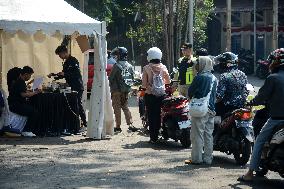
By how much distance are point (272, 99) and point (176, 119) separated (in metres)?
3.81

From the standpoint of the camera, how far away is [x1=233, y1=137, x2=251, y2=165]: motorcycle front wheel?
995 cm

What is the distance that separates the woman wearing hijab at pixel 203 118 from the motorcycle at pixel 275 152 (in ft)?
4.97

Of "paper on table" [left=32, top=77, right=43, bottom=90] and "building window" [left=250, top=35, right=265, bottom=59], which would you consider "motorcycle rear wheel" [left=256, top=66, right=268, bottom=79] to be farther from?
"paper on table" [left=32, top=77, right=43, bottom=90]

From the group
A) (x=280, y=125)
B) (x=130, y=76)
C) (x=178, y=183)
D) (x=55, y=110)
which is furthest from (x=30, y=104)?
(x=280, y=125)

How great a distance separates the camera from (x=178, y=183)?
344 inches

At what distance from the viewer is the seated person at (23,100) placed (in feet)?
44.6

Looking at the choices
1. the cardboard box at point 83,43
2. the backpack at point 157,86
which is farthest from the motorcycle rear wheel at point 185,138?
the cardboard box at point 83,43

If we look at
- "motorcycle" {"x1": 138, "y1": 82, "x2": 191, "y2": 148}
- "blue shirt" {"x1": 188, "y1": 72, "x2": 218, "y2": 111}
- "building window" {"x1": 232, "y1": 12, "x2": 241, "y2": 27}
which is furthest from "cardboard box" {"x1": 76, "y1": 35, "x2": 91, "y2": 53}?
"building window" {"x1": 232, "y1": 12, "x2": 241, "y2": 27}

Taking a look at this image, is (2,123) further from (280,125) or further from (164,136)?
(280,125)

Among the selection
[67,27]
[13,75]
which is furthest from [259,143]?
[13,75]

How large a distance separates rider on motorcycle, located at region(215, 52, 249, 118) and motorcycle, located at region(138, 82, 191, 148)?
155 cm

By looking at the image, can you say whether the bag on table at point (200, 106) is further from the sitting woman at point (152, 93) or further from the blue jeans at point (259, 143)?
the sitting woman at point (152, 93)

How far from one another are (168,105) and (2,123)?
362cm

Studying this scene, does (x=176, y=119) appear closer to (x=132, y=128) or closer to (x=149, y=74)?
(x=149, y=74)
